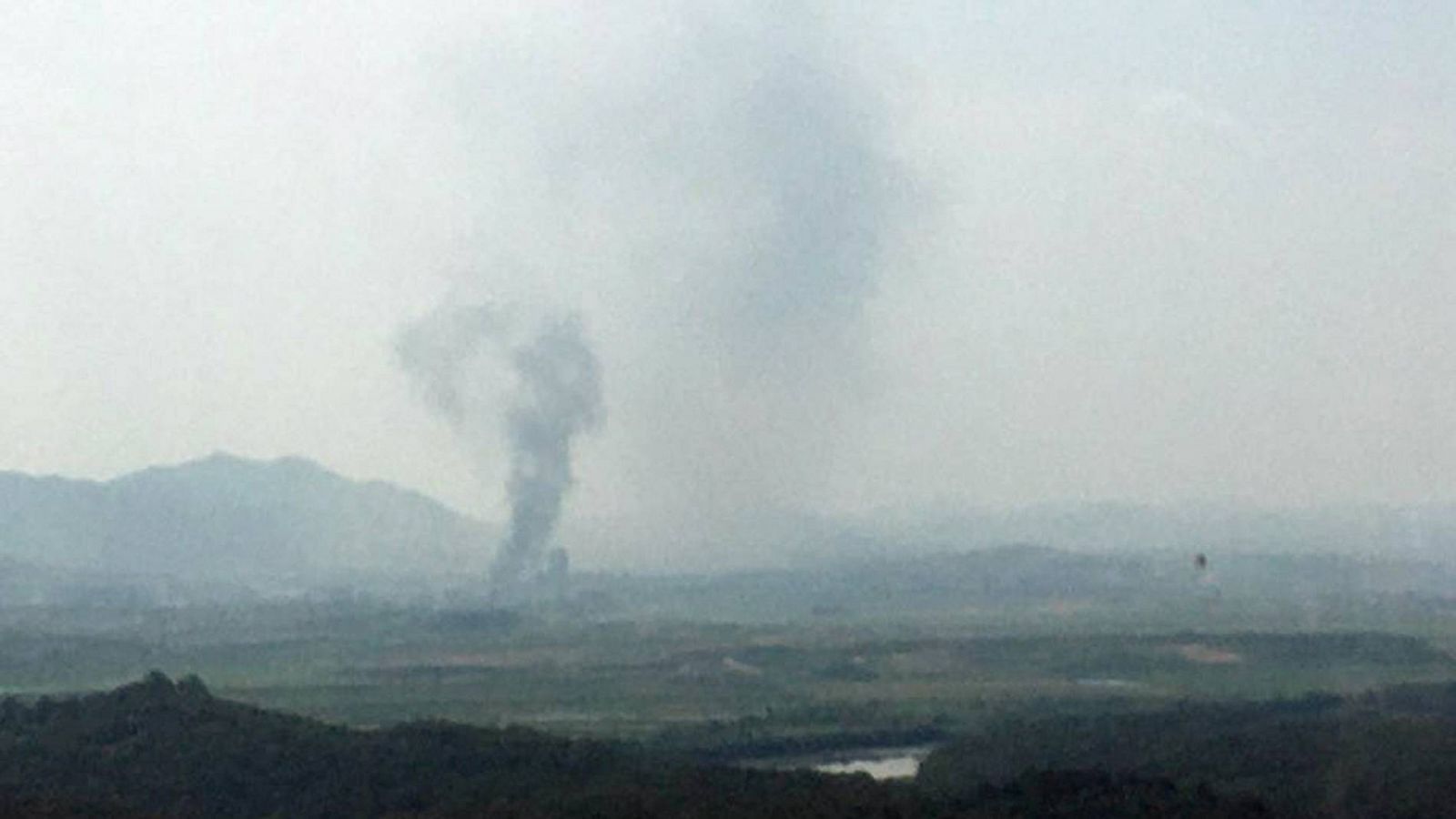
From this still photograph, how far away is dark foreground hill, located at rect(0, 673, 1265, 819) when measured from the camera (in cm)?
2458

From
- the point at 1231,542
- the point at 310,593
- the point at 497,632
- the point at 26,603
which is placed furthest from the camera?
the point at 1231,542

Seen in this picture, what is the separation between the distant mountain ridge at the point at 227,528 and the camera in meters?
126

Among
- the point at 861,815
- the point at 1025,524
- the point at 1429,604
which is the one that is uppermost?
the point at 1025,524

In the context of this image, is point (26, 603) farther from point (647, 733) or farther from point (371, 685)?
point (647, 733)

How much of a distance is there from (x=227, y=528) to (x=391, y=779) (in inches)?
4300

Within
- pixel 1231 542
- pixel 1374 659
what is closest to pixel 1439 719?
pixel 1374 659

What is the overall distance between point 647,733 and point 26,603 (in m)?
53.4

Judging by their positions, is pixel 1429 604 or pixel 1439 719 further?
pixel 1429 604

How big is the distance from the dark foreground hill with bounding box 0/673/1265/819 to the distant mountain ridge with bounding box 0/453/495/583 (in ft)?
261

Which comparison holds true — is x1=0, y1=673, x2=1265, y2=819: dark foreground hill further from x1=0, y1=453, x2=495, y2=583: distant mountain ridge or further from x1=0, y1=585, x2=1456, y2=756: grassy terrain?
x1=0, y1=453, x2=495, y2=583: distant mountain ridge

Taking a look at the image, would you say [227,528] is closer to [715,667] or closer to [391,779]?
[715,667]

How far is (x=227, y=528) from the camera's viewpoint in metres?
136

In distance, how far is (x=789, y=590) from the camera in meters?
89.1

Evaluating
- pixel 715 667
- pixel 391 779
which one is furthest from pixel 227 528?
pixel 391 779
